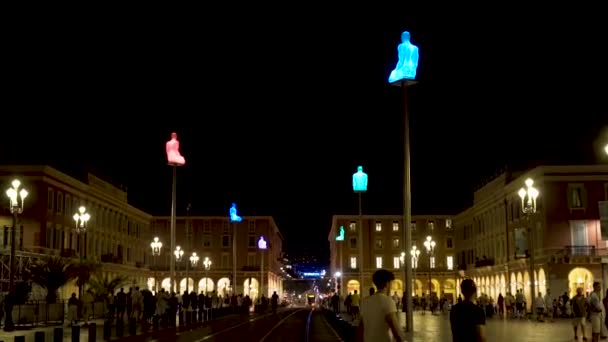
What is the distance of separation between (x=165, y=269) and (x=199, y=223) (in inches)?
393

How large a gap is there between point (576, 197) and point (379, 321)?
211 feet

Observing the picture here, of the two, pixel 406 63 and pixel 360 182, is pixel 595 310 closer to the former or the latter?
pixel 406 63

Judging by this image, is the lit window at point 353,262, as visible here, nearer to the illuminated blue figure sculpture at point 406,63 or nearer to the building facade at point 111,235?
the building facade at point 111,235

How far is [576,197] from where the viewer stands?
69.9m

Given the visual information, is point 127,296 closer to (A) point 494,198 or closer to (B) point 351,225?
(A) point 494,198

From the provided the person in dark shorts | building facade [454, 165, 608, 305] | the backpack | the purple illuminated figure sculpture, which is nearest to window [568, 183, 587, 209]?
building facade [454, 165, 608, 305]

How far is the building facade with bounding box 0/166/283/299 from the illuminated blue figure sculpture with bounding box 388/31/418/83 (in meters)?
32.7

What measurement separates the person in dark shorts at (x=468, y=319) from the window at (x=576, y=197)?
63330 millimetres

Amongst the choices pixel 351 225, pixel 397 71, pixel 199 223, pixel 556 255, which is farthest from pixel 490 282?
pixel 397 71

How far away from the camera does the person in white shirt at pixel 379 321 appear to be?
9375 mm

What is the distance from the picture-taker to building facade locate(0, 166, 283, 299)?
68062mm

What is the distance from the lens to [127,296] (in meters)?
45.5

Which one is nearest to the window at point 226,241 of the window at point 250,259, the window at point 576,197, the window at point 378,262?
the window at point 250,259

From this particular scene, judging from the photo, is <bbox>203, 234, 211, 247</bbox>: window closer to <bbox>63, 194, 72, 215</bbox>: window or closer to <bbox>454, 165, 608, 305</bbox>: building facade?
<bbox>63, 194, 72, 215</bbox>: window
